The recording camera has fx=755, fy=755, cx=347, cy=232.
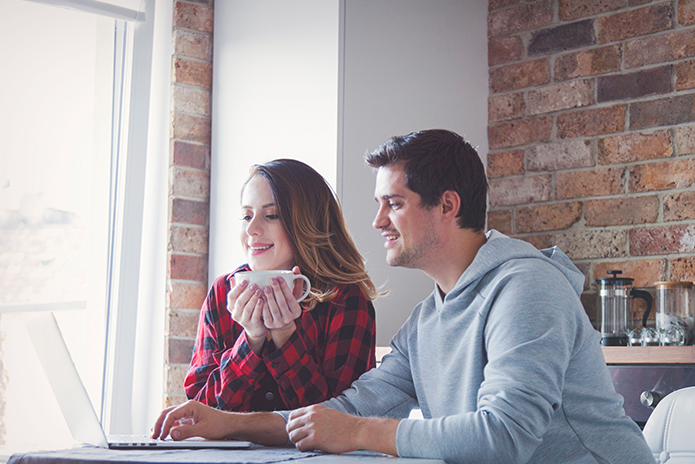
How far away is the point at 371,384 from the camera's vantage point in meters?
1.25

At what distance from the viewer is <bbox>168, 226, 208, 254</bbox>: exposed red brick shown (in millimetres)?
2445

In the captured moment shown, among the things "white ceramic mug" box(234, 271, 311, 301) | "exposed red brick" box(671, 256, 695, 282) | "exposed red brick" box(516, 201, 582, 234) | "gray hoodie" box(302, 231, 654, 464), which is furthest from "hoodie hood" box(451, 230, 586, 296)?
"exposed red brick" box(516, 201, 582, 234)

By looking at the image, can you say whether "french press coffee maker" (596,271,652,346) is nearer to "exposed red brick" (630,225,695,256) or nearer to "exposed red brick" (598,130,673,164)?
"exposed red brick" (630,225,695,256)

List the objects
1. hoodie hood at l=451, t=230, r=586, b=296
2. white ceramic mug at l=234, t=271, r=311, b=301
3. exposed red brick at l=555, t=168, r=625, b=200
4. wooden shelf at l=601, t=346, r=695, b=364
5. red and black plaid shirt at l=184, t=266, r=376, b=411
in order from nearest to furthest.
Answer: hoodie hood at l=451, t=230, r=586, b=296, white ceramic mug at l=234, t=271, r=311, b=301, red and black plaid shirt at l=184, t=266, r=376, b=411, wooden shelf at l=601, t=346, r=695, b=364, exposed red brick at l=555, t=168, r=625, b=200

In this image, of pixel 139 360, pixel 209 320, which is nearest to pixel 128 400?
pixel 139 360

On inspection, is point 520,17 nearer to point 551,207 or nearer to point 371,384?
point 551,207

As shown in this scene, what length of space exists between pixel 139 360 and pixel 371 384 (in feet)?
4.53

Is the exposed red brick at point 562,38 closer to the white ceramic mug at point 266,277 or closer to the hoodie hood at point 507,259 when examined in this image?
the hoodie hood at point 507,259

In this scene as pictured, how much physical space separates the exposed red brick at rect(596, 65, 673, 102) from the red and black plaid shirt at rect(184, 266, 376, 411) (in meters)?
1.37

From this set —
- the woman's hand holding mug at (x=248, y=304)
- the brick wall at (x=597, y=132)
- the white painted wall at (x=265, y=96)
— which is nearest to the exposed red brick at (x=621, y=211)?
the brick wall at (x=597, y=132)

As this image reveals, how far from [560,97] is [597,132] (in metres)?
0.18

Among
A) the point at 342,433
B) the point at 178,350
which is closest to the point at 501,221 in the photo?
the point at 178,350

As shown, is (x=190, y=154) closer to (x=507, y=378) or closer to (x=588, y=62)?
(x=588, y=62)

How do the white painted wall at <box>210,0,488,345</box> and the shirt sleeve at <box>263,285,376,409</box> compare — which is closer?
the shirt sleeve at <box>263,285,376,409</box>
